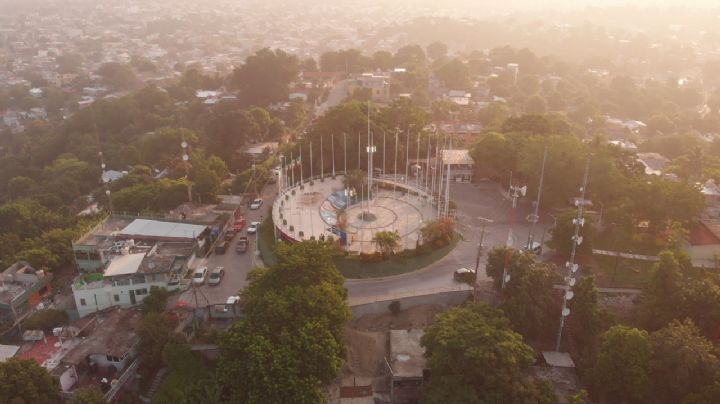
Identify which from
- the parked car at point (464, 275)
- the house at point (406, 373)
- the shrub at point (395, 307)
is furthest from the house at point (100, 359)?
the parked car at point (464, 275)

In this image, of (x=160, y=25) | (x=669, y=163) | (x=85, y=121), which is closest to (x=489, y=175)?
(x=669, y=163)

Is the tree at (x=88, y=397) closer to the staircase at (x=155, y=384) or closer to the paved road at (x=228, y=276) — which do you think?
the staircase at (x=155, y=384)

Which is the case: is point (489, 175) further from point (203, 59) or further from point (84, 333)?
point (203, 59)

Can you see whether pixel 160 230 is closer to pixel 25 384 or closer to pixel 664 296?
pixel 25 384

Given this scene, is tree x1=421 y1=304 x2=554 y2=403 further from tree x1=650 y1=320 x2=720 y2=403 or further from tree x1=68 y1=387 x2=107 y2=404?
tree x1=68 y1=387 x2=107 y2=404

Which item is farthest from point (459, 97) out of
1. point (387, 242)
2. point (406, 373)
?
point (406, 373)

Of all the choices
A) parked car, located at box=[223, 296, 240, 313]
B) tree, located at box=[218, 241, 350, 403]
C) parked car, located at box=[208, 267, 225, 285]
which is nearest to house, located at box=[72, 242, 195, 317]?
parked car, located at box=[208, 267, 225, 285]
